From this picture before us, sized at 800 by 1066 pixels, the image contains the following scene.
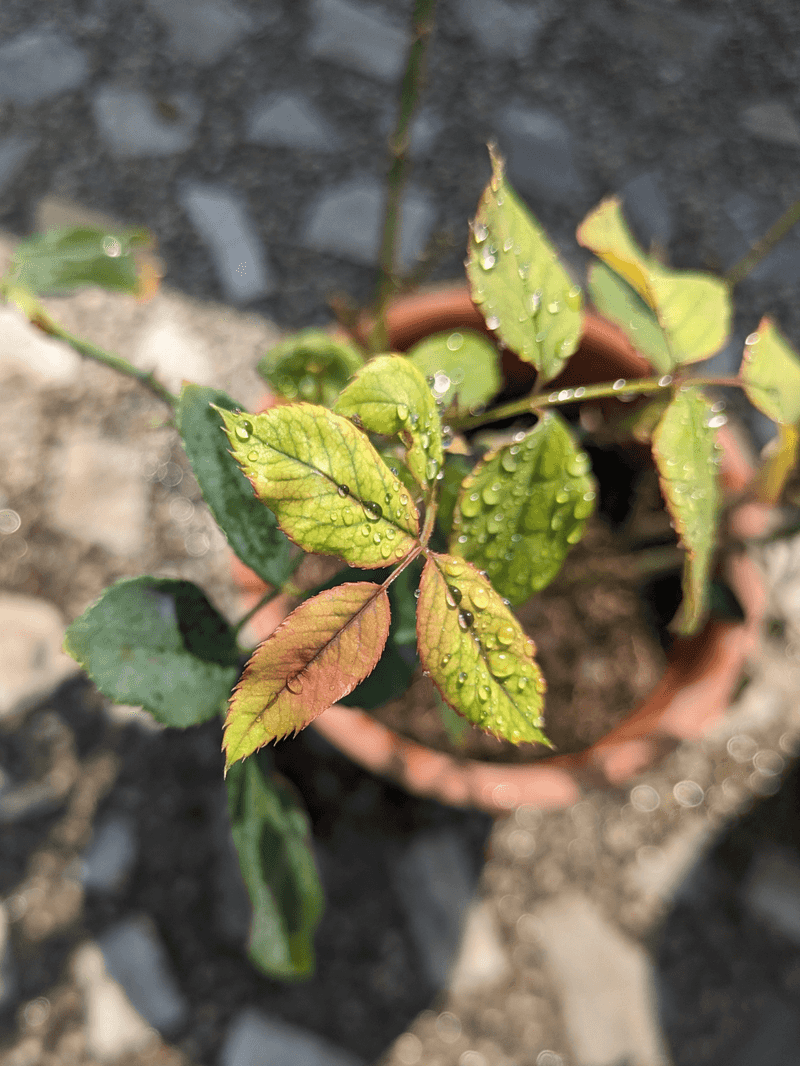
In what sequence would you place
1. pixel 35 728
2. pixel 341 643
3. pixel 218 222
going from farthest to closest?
pixel 218 222, pixel 35 728, pixel 341 643

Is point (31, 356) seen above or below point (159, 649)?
below

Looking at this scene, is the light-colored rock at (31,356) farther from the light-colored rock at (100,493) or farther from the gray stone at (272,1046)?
the gray stone at (272,1046)

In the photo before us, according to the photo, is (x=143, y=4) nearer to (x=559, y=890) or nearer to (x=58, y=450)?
(x=58, y=450)

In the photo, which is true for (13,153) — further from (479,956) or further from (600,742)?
(479,956)

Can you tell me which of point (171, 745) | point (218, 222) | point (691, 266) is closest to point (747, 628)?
point (171, 745)

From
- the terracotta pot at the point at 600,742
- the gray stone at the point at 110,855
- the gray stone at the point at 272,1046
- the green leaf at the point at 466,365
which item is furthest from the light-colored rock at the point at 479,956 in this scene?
the green leaf at the point at 466,365

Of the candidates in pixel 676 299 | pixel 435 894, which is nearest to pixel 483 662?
pixel 676 299

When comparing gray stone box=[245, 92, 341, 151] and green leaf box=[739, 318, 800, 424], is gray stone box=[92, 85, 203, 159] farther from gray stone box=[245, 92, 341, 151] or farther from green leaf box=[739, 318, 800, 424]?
green leaf box=[739, 318, 800, 424]
